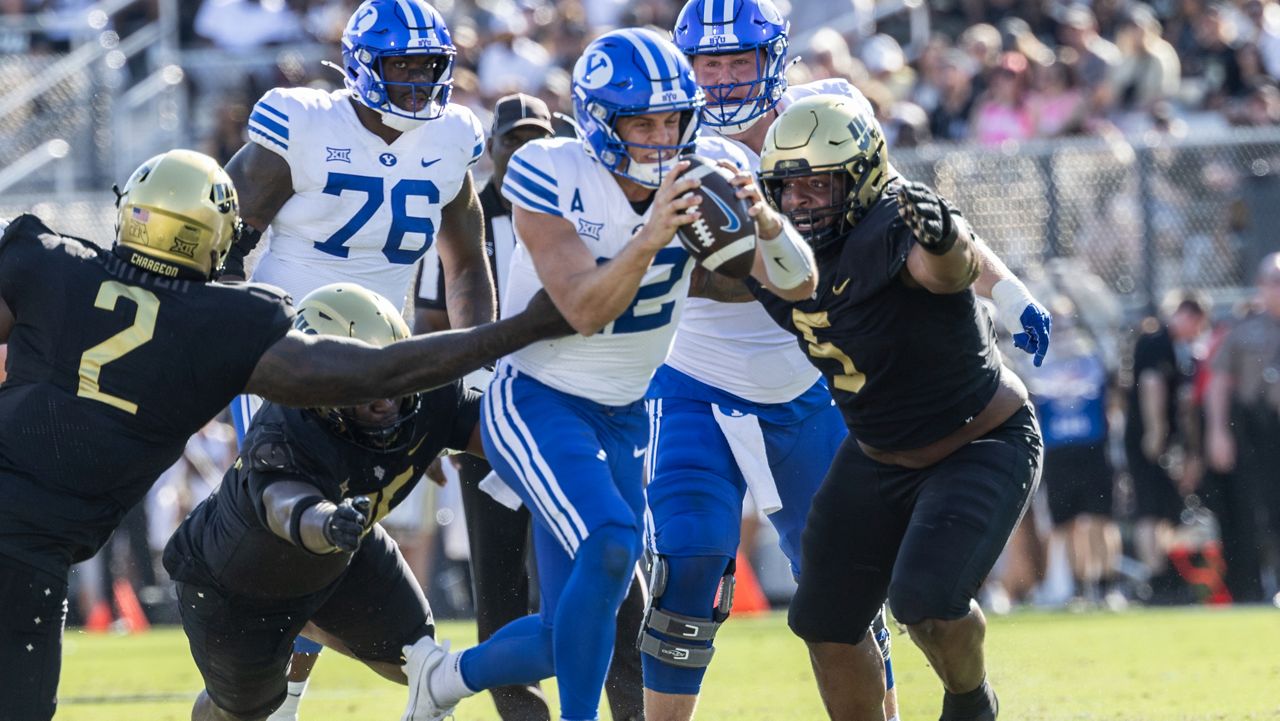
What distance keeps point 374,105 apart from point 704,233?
1.95 metres

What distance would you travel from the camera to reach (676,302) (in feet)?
16.5

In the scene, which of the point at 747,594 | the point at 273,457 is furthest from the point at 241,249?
the point at 747,594

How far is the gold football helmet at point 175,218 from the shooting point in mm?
4516

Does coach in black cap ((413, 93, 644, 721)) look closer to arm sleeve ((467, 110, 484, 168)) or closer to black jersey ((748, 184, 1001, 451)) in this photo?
arm sleeve ((467, 110, 484, 168))

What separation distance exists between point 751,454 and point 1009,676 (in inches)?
115

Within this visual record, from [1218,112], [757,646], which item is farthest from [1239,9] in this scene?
[757,646]

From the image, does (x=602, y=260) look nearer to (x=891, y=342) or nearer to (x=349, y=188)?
(x=891, y=342)

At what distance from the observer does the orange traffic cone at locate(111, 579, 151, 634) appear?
1309 cm

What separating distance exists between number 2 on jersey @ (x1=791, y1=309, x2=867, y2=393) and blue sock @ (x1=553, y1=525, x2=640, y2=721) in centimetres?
91

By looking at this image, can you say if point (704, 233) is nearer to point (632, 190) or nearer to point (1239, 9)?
point (632, 190)

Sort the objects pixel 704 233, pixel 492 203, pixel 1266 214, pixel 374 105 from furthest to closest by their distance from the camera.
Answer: pixel 1266 214 → pixel 492 203 → pixel 374 105 → pixel 704 233

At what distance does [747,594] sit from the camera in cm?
1262

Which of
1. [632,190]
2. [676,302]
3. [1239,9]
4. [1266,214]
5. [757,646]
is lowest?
[757,646]

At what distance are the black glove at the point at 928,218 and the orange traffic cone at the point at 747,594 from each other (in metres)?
7.78
